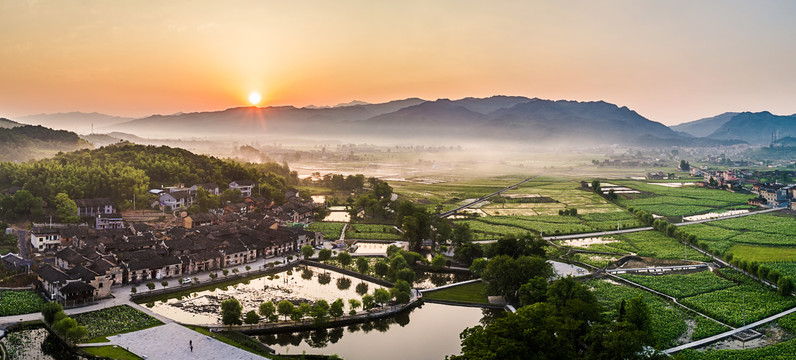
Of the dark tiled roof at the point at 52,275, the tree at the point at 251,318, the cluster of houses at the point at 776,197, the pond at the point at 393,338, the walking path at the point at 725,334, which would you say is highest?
the cluster of houses at the point at 776,197

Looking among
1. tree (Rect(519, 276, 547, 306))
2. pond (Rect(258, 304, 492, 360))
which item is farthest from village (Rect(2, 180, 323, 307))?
tree (Rect(519, 276, 547, 306))

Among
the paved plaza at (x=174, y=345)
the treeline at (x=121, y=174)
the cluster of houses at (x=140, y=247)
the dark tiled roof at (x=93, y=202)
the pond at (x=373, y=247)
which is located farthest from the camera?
the treeline at (x=121, y=174)

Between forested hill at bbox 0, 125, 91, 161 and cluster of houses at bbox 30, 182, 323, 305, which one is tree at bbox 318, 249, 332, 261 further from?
forested hill at bbox 0, 125, 91, 161

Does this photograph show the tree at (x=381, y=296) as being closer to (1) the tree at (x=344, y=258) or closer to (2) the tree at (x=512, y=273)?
(2) the tree at (x=512, y=273)

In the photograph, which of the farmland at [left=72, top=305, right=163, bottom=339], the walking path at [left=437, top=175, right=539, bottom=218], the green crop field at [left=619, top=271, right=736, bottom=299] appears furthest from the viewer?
the walking path at [left=437, top=175, right=539, bottom=218]

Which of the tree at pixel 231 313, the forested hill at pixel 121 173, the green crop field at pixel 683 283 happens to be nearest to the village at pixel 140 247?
the forested hill at pixel 121 173

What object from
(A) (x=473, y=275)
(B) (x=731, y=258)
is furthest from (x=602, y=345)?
(B) (x=731, y=258)

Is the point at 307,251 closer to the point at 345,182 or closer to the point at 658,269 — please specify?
the point at 658,269

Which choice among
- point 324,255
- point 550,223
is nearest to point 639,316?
point 324,255
